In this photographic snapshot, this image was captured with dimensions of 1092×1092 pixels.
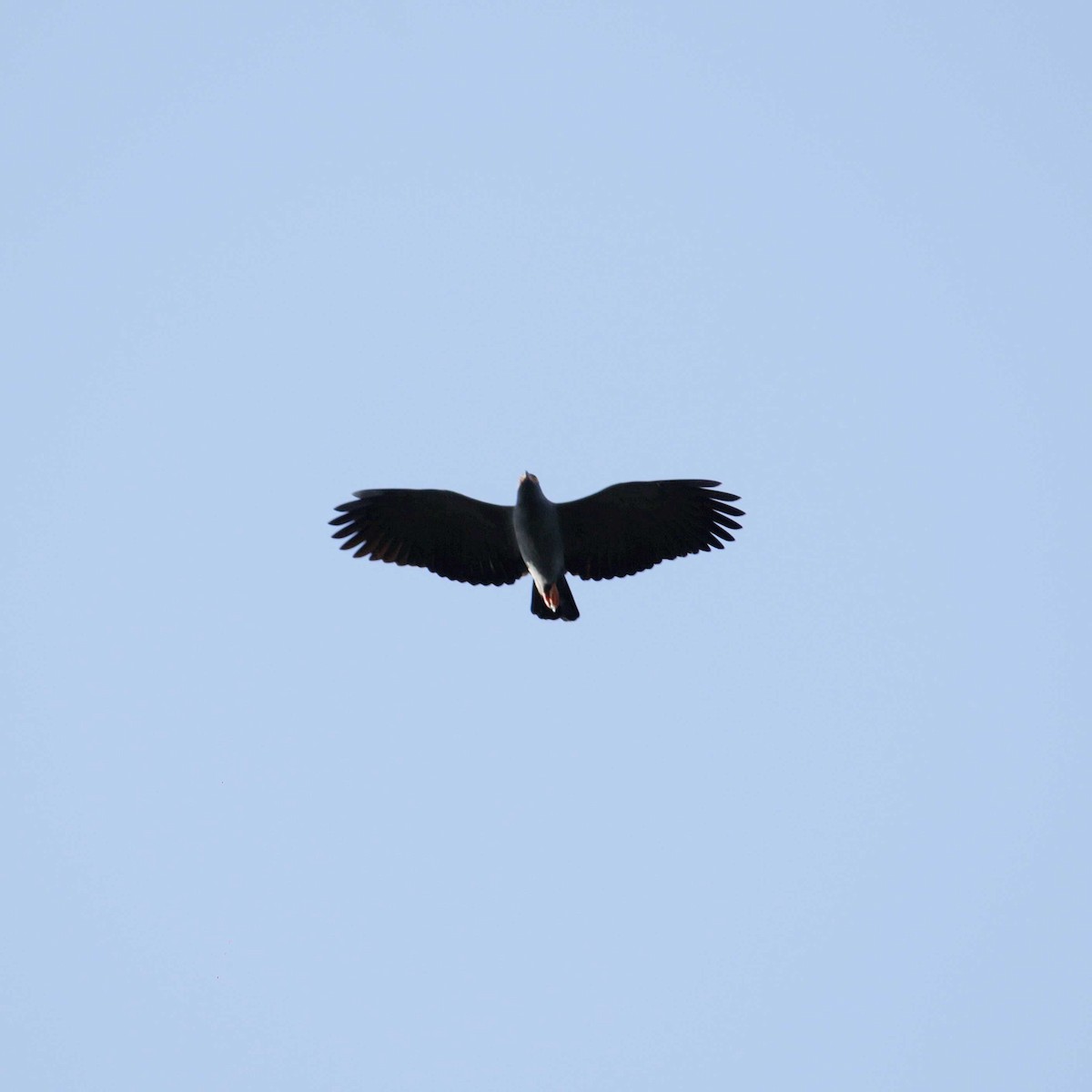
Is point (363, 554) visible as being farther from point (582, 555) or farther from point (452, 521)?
point (582, 555)

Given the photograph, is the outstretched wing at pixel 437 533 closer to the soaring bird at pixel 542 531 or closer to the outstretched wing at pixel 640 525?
the soaring bird at pixel 542 531

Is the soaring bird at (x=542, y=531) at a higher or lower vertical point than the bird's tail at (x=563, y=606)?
higher

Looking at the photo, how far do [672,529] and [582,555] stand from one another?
0.92 meters

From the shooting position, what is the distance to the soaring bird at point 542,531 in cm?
1716

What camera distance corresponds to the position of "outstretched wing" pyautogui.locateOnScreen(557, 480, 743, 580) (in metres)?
17.2

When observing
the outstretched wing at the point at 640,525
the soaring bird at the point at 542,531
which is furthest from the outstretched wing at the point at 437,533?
the outstretched wing at the point at 640,525

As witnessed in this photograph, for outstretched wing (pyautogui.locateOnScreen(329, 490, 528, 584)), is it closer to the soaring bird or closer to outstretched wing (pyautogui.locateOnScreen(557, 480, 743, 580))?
the soaring bird

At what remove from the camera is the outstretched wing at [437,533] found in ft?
56.6

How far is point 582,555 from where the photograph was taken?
17.7m

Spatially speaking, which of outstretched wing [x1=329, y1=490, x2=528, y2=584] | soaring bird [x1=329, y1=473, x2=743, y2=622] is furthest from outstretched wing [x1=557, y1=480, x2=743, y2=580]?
outstretched wing [x1=329, y1=490, x2=528, y2=584]

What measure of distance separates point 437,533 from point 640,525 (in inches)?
78.7

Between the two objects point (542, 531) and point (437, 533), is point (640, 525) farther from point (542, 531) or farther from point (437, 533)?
point (437, 533)

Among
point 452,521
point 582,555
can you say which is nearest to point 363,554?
point 452,521

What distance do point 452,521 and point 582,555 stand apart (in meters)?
1.34
